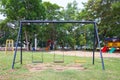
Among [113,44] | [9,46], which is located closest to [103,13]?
[113,44]

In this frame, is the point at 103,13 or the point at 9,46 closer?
the point at 9,46

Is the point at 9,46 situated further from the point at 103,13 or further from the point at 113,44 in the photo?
the point at 113,44

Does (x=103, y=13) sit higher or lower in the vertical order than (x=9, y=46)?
higher

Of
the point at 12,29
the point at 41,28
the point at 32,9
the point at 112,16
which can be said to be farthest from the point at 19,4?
the point at 112,16

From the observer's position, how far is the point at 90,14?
33906 millimetres

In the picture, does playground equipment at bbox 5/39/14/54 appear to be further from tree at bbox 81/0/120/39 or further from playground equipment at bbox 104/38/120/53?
playground equipment at bbox 104/38/120/53

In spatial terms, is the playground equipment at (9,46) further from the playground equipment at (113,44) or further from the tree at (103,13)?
the playground equipment at (113,44)

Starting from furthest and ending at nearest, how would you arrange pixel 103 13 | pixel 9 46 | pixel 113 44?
pixel 113 44, pixel 103 13, pixel 9 46

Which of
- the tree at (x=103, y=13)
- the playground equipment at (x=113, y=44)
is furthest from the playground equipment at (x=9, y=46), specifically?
the playground equipment at (x=113, y=44)

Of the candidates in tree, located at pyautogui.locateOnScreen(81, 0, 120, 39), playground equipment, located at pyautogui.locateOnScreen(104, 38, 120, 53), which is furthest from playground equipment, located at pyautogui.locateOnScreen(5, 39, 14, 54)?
playground equipment, located at pyautogui.locateOnScreen(104, 38, 120, 53)

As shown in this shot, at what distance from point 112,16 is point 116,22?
2.95 feet

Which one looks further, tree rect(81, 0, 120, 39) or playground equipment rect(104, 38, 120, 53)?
playground equipment rect(104, 38, 120, 53)

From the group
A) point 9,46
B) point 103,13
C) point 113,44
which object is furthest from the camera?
point 113,44

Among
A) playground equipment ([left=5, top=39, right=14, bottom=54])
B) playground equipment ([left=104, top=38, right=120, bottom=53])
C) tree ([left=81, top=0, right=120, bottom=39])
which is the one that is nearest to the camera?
playground equipment ([left=5, top=39, right=14, bottom=54])
